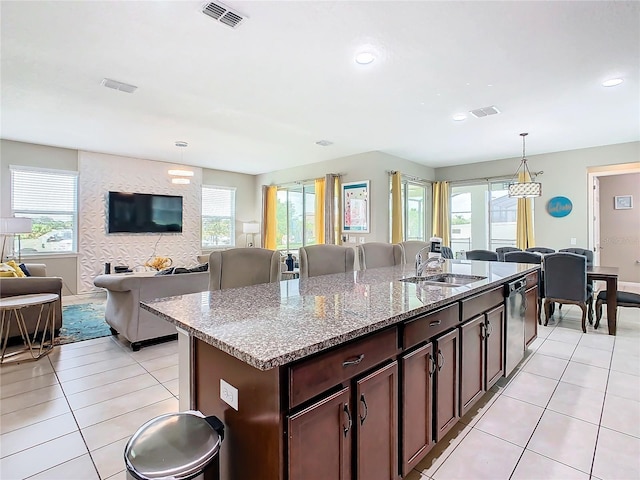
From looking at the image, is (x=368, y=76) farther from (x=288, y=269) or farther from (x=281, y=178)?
(x=281, y=178)

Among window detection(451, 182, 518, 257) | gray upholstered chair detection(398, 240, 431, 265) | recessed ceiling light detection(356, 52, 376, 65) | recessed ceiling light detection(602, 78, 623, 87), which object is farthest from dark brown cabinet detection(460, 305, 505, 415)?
window detection(451, 182, 518, 257)

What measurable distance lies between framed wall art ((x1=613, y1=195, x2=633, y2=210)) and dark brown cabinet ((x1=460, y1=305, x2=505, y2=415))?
733 centimetres

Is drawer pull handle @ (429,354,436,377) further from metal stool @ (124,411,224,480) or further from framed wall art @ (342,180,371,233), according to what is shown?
framed wall art @ (342,180,371,233)

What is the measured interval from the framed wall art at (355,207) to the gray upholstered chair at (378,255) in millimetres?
2557

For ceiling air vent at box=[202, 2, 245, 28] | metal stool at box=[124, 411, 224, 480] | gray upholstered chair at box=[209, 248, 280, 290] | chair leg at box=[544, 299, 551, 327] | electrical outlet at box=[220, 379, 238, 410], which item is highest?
ceiling air vent at box=[202, 2, 245, 28]

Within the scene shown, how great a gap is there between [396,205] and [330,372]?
5.83 m

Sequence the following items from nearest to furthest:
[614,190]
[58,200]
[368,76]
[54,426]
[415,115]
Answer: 1. [54,426]
2. [368,76]
3. [415,115]
4. [58,200]
5. [614,190]

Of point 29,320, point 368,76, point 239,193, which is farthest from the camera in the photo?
point 239,193

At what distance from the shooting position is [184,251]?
7.90 meters

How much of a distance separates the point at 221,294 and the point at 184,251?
6.41 metres

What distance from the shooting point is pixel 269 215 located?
28.7ft

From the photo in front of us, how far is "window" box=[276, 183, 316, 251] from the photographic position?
25.9ft

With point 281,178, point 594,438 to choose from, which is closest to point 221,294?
point 594,438

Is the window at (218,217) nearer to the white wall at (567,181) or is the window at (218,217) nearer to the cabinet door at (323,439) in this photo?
the white wall at (567,181)
